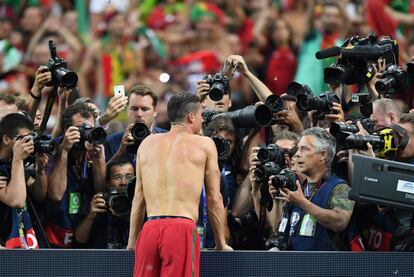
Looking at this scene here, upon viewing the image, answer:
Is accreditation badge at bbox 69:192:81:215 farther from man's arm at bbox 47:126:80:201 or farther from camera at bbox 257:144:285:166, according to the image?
camera at bbox 257:144:285:166

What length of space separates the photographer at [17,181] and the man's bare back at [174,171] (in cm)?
85

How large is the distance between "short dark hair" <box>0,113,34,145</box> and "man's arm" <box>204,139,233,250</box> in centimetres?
144

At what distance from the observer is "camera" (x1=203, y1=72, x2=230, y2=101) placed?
9.52 m

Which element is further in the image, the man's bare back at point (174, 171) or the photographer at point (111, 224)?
the photographer at point (111, 224)

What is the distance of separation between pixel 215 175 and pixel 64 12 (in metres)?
6.11

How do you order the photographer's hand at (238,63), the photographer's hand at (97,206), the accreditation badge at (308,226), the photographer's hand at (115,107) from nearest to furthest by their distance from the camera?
the accreditation badge at (308,226)
the photographer's hand at (97,206)
the photographer's hand at (115,107)
the photographer's hand at (238,63)

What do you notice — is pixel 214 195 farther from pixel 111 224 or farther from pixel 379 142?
pixel 379 142

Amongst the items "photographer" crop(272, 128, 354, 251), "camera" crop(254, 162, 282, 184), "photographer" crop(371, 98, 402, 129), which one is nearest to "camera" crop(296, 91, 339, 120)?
"photographer" crop(272, 128, 354, 251)

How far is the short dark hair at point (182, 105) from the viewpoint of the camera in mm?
8622

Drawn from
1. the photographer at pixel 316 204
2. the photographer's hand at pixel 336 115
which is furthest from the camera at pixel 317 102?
the photographer at pixel 316 204

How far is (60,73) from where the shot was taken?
9.35 metres

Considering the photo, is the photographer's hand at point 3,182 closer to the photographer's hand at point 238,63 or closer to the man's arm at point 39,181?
the man's arm at point 39,181

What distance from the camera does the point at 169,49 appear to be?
13953 millimetres

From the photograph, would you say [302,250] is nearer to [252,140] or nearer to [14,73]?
[252,140]
